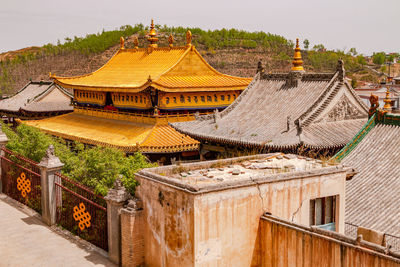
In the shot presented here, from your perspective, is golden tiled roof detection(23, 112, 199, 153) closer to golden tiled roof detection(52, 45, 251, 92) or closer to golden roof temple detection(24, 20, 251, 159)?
golden roof temple detection(24, 20, 251, 159)

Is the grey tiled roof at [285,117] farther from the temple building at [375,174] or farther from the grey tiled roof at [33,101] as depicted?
the grey tiled roof at [33,101]

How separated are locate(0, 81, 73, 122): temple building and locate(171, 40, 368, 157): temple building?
1635 cm

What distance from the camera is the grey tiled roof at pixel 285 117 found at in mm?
16797

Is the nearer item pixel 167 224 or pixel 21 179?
pixel 167 224

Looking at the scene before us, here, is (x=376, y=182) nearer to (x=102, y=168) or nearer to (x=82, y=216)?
(x=102, y=168)

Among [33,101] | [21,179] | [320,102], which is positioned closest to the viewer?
[21,179]

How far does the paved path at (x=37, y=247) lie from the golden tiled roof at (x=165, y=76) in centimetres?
981

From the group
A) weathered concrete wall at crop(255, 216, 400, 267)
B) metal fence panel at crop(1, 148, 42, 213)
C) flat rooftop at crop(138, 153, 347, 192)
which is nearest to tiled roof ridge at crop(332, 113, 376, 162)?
flat rooftop at crop(138, 153, 347, 192)

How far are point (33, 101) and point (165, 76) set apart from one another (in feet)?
49.4

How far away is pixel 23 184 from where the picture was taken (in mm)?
15500

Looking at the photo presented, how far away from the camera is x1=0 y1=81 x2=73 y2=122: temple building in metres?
34.7

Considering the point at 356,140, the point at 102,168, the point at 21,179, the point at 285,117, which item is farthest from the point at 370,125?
the point at 21,179

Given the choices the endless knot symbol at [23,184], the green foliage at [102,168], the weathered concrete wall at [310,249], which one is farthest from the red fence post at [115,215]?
the endless knot symbol at [23,184]

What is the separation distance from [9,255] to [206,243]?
5.38 meters
